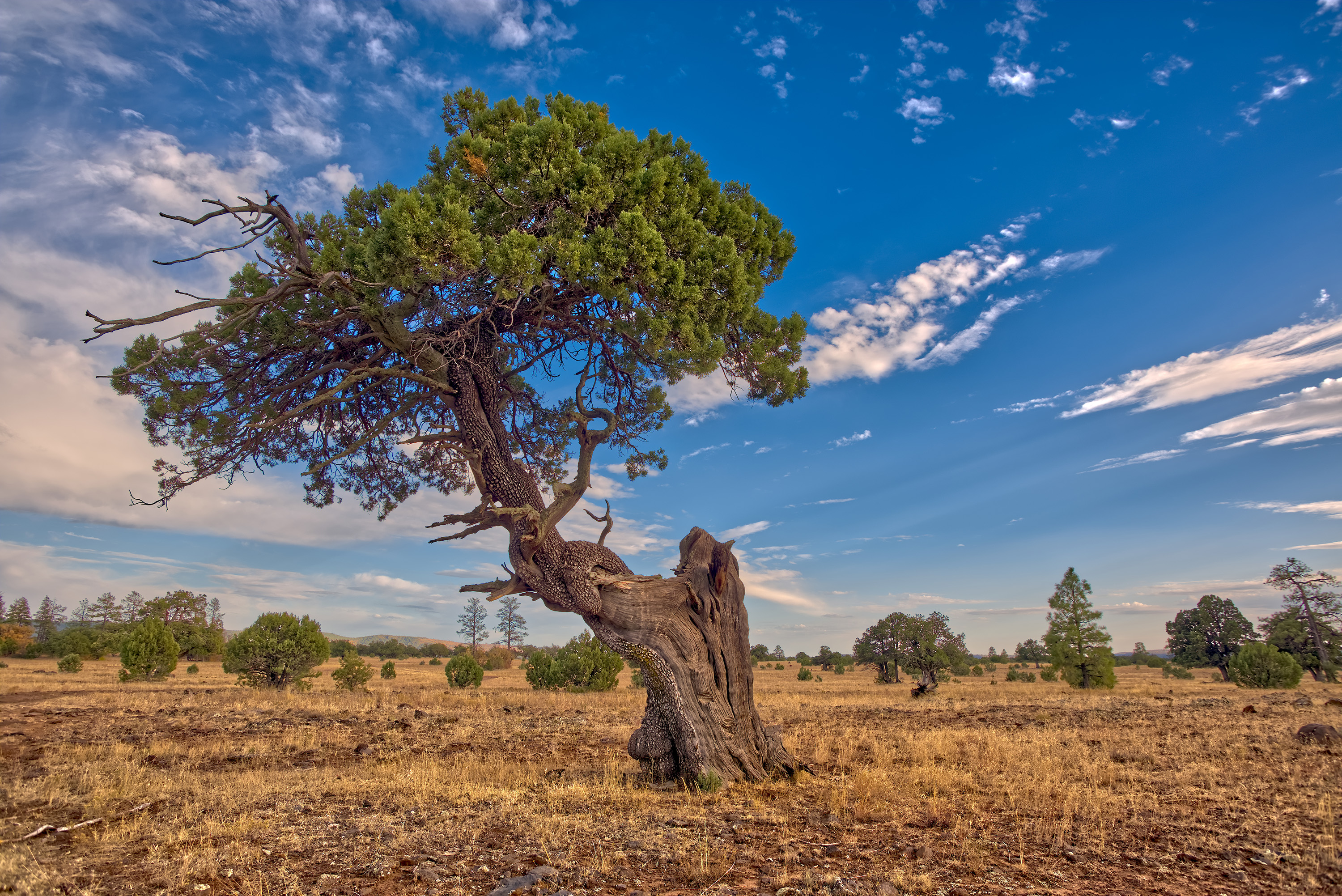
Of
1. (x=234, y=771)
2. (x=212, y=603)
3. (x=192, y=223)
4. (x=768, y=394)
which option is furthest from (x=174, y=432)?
(x=212, y=603)

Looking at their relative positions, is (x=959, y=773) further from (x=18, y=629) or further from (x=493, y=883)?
(x=18, y=629)

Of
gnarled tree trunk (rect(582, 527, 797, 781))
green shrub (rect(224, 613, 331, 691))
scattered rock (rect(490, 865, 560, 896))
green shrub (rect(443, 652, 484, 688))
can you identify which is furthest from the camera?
green shrub (rect(443, 652, 484, 688))

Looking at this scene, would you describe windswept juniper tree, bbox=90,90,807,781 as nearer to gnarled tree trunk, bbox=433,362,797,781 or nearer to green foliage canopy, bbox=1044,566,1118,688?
gnarled tree trunk, bbox=433,362,797,781

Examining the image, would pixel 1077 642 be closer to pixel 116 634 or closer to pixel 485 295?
pixel 485 295

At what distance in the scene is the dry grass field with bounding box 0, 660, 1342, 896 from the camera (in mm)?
4699

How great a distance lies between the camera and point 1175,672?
49531 millimetres

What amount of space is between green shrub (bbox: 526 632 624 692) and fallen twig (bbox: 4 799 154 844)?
21646 millimetres

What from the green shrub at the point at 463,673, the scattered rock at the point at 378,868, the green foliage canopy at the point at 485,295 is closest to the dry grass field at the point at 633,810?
the scattered rock at the point at 378,868

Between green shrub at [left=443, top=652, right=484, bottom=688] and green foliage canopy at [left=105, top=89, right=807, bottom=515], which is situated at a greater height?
green foliage canopy at [left=105, top=89, right=807, bottom=515]

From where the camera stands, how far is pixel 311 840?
5594 millimetres

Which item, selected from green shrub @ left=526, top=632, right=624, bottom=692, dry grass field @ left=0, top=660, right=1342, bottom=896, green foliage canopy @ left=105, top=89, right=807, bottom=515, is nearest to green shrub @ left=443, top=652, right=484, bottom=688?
green shrub @ left=526, top=632, right=624, bottom=692

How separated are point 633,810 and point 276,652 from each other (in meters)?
24.2

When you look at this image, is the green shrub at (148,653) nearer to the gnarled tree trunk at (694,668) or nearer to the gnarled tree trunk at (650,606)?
the gnarled tree trunk at (650,606)

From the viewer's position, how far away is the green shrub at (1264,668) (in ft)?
91.7
